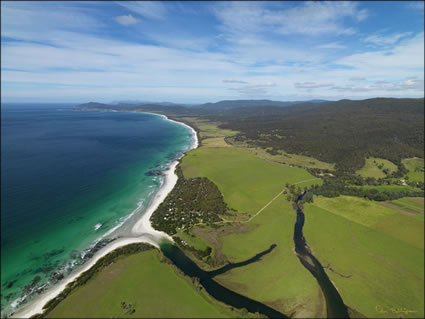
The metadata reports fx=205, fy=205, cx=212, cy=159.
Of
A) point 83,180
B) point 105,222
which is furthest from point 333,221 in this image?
point 83,180

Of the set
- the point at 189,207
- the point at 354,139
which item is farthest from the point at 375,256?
the point at 354,139

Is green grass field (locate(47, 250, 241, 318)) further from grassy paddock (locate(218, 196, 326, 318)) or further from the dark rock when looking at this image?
the dark rock

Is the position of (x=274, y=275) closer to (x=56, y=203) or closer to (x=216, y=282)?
(x=216, y=282)

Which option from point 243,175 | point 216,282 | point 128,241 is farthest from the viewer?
point 243,175

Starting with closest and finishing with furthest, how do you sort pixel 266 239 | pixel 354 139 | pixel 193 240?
pixel 193 240 < pixel 266 239 < pixel 354 139

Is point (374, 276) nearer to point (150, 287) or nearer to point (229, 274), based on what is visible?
point (229, 274)
